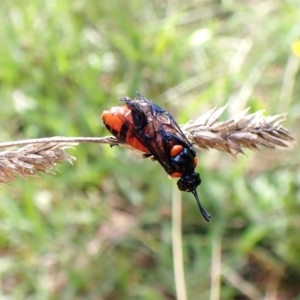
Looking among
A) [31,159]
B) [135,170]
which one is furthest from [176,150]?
[135,170]

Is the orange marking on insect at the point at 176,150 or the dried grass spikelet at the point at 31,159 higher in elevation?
the orange marking on insect at the point at 176,150

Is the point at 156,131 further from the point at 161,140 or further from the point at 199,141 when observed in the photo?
the point at 199,141

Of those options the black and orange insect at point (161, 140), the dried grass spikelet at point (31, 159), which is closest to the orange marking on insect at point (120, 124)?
the black and orange insect at point (161, 140)

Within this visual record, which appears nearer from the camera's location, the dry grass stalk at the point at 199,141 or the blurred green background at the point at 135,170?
the dry grass stalk at the point at 199,141

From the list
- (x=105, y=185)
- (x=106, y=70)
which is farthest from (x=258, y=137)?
(x=106, y=70)

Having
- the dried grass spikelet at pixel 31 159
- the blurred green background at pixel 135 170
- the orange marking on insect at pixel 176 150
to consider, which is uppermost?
the blurred green background at pixel 135 170

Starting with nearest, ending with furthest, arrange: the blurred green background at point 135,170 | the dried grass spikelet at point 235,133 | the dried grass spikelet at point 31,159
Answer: the dried grass spikelet at point 31,159
the dried grass spikelet at point 235,133
the blurred green background at point 135,170

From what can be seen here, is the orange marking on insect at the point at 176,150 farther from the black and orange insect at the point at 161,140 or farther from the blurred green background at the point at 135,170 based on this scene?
the blurred green background at the point at 135,170

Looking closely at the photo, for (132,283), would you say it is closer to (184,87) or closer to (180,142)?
(184,87)
